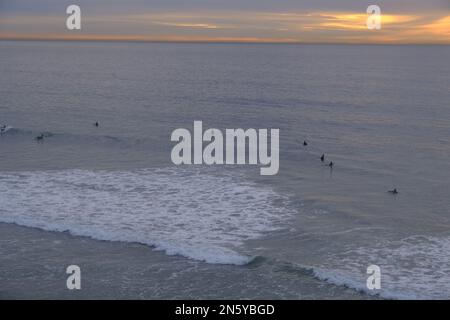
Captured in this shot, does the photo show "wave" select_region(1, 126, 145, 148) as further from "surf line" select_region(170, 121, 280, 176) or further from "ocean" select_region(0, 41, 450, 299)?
"surf line" select_region(170, 121, 280, 176)

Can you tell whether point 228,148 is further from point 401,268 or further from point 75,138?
point 401,268

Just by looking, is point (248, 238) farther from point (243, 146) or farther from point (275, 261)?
point (243, 146)

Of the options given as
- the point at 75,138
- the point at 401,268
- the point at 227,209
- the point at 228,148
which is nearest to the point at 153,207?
the point at 227,209

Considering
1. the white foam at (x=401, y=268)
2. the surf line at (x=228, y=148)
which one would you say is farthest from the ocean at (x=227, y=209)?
the surf line at (x=228, y=148)

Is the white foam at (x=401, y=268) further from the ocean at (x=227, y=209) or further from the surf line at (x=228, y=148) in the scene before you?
the surf line at (x=228, y=148)

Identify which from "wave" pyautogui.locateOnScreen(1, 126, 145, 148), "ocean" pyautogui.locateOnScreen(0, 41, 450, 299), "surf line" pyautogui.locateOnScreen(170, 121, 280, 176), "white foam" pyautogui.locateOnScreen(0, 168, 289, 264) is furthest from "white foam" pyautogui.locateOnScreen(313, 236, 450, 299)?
"wave" pyautogui.locateOnScreen(1, 126, 145, 148)
